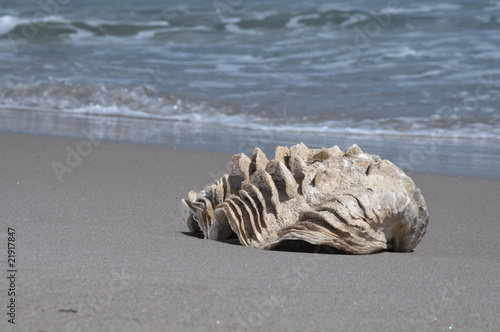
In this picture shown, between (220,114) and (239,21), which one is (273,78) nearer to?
(220,114)

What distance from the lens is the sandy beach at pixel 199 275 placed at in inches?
83.0

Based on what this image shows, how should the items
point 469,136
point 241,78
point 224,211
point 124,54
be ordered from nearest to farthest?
point 224,211
point 469,136
point 241,78
point 124,54

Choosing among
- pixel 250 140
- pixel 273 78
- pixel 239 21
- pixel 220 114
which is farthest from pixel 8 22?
pixel 250 140

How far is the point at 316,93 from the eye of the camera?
9680 millimetres

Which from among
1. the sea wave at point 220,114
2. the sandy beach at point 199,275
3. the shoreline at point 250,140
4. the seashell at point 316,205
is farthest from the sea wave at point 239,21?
the seashell at point 316,205

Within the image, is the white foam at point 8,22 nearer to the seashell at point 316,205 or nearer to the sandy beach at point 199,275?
the sandy beach at point 199,275

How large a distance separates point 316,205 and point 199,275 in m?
0.74

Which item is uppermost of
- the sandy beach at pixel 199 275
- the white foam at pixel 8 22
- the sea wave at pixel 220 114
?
the white foam at pixel 8 22

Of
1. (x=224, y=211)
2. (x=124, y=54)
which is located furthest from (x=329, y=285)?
(x=124, y=54)

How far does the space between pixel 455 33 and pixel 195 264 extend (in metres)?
11.8

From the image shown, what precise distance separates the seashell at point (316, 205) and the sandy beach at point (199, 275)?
0.29 feet

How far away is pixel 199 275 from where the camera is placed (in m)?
2.57

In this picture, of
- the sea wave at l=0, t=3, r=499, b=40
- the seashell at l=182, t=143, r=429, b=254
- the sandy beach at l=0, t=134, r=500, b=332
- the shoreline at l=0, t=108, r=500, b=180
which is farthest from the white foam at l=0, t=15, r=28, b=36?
the seashell at l=182, t=143, r=429, b=254

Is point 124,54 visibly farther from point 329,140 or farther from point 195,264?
point 195,264
